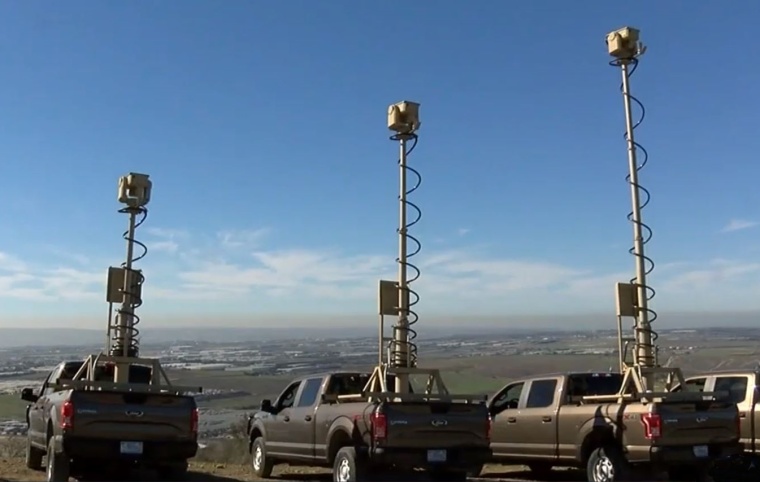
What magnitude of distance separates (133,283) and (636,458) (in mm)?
8003

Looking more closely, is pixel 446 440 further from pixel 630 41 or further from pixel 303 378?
pixel 630 41

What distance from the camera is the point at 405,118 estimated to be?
13656 millimetres

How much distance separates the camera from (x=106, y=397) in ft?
37.1

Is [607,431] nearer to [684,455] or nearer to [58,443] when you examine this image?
[684,455]

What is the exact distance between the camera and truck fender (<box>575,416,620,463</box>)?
11.7 m

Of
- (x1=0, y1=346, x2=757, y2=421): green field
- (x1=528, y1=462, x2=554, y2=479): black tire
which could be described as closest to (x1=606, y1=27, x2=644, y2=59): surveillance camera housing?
(x1=528, y1=462, x2=554, y2=479): black tire

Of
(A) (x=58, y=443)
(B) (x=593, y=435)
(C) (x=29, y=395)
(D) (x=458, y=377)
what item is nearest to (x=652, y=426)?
(B) (x=593, y=435)

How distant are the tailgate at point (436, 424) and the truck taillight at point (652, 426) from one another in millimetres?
1990

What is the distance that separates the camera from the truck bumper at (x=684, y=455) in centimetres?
1090

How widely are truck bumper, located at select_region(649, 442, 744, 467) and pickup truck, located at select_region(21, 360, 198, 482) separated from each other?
5.98m

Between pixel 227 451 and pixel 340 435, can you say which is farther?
pixel 227 451

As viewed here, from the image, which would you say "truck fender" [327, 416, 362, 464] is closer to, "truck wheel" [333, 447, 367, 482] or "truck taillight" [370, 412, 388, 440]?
"truck wheel" [333, 447, 367, 482]

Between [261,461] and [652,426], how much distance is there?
6.60 metres

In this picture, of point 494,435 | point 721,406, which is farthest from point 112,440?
point 721,406
